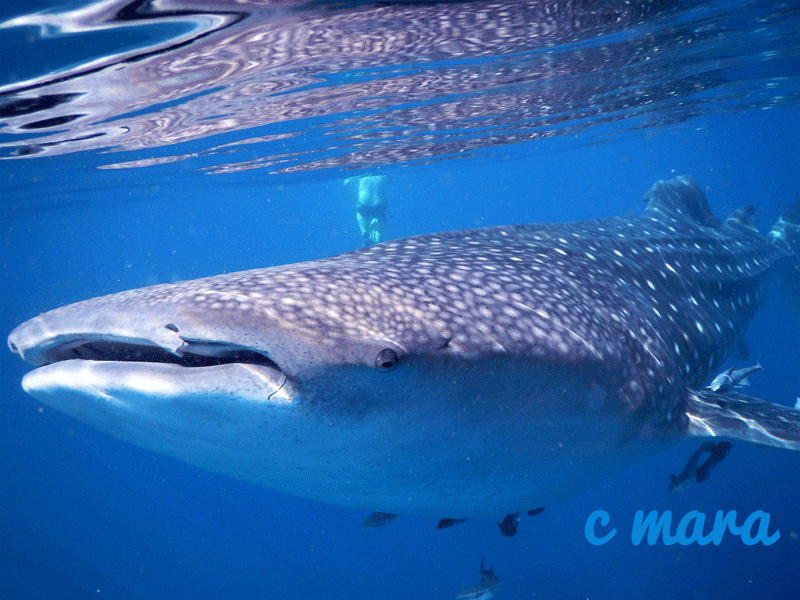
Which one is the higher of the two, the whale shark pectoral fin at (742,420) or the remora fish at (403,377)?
the remora fish at (403,377)

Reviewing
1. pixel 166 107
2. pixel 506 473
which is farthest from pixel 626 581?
pixel 166 107

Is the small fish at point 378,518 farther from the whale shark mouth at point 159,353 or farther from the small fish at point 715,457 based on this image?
the small fish at point 715,457

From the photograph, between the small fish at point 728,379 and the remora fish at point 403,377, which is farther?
the small fish at point 728,379

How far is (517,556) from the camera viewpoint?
15531 millimetres

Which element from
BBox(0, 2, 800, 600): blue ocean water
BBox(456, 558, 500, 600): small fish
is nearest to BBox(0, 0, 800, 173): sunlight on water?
BBox(0, 2, 800, 600): blue ocean water

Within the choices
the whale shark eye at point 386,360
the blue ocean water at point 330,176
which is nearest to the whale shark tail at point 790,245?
the blue ocean water at point 330,176

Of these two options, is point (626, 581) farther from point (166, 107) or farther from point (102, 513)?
point (102, 513)

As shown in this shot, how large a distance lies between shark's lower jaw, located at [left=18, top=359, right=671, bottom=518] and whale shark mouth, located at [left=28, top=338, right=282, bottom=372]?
0.09 meters

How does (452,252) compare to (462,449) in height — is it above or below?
above

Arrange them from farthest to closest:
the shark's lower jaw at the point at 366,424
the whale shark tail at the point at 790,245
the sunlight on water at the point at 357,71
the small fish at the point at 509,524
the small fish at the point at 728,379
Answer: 1. the whale shark tail at the point at 790,245
2. the sunlight on water at the point at 357,71
3. the small fish at the point at 728,379
4. the small fish at the point at 509,524
5. the shark's lower jaw at the point at 366,424

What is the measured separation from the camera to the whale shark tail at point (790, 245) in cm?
971

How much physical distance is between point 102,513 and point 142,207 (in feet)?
57.7

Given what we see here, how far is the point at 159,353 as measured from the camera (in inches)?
82.8

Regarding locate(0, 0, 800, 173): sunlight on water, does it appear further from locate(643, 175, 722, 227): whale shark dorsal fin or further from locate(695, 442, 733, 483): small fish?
locate(695, 442, 733, 483): small fish
